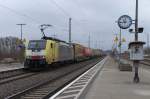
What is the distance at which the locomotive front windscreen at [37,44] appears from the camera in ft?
128

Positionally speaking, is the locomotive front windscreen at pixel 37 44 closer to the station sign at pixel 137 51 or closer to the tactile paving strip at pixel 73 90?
the tactile paving strip at pixel 73 90

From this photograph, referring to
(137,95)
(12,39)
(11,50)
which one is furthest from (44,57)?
(12,39)

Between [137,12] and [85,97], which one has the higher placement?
[137,12]

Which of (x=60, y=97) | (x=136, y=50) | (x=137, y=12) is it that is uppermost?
(x=137, y=12)

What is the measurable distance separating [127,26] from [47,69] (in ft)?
57.5

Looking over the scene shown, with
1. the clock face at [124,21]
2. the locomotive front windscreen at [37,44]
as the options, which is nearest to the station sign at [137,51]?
the clock face at [124,21]

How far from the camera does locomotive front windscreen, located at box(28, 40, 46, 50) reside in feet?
128

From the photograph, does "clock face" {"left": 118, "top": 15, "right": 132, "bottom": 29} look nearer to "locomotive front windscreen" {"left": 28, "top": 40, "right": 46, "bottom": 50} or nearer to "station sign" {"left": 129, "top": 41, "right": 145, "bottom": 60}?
"station sign" {"left": 129, "top": 41, "right": 145, "bottom": 60}

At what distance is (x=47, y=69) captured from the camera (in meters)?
42.2

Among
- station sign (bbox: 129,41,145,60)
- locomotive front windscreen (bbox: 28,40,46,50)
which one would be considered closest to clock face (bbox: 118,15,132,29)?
station sign (bbox: 129,41,145,60)

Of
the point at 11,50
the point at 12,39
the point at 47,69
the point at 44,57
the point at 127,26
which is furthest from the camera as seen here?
the point at 12,39

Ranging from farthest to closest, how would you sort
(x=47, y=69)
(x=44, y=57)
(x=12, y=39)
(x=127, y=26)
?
(x=12, y=39)
(x=47, y=69)
(x=44, y=57)
(x=127, y=26)

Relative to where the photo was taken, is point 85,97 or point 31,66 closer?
point 85,97

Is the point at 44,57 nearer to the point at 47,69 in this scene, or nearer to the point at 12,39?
the point at 47,69
